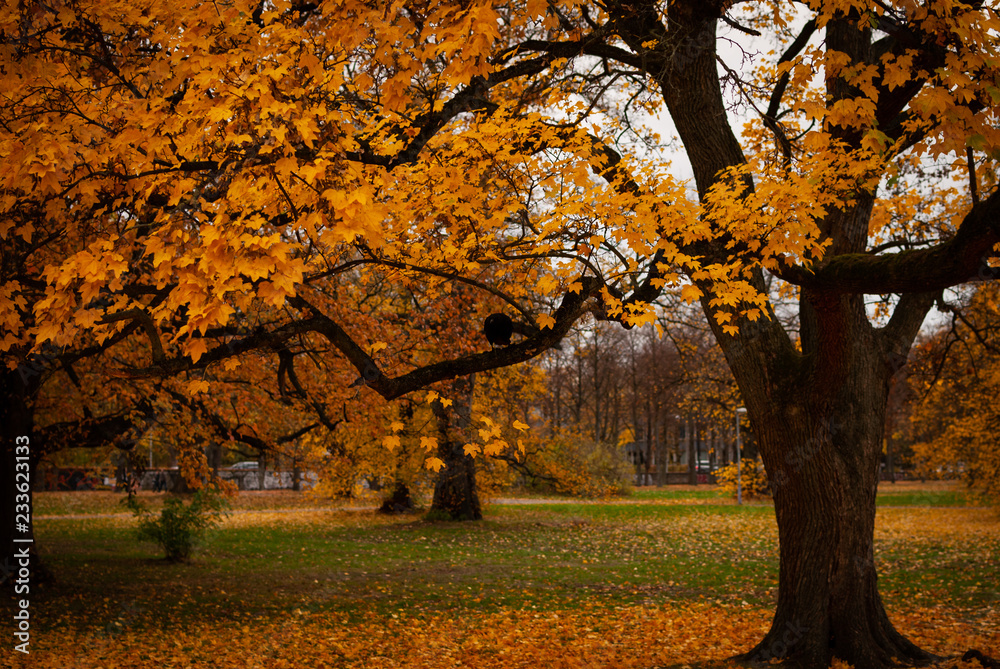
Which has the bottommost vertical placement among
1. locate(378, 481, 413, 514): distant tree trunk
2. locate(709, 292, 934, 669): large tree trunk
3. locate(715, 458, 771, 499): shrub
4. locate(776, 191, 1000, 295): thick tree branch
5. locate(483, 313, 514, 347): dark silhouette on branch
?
locate(378, 481, 413, 514): distant tree trunk

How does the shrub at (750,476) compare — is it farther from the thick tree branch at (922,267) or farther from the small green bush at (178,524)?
the thick tree branch at (922,267)

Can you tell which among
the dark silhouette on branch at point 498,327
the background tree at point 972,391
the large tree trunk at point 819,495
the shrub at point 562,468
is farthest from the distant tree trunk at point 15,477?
the background tree at point 972,391

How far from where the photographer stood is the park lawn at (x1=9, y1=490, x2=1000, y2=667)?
775 centimetres

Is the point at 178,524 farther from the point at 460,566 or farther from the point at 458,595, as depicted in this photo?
the point at 458,595

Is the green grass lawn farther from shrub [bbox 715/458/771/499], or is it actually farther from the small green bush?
shrub [bbox 715/458/771/499]

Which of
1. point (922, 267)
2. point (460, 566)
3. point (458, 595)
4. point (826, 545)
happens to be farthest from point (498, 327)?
point (460, 566)

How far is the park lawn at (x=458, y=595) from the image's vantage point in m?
7.75

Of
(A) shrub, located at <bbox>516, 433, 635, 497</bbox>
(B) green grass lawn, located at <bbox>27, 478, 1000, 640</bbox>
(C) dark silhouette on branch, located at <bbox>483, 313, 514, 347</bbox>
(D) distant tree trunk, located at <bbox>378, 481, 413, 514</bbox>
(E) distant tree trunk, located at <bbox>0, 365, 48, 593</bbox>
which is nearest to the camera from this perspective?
(C) dark silhouette on branch, located at <bbox>483, 313, 514, 347</bbox>

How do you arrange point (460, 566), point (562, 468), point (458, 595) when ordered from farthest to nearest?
point (562, 468)
point (460, 566)
point (458, 595)

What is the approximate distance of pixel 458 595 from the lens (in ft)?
36.1

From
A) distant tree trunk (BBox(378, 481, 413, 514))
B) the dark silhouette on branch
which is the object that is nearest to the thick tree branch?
the dark silhouette on branch

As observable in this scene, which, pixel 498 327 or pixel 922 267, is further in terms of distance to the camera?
pixel 498 327

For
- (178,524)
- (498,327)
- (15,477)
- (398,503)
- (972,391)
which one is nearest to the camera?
(498,327)

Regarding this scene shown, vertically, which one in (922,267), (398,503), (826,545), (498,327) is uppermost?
(922,267)
